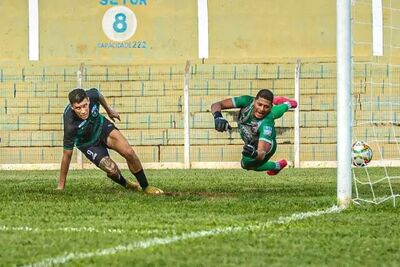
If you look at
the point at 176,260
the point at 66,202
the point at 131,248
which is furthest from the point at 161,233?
the point at 66,202

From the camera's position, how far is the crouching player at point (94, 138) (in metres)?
14.1


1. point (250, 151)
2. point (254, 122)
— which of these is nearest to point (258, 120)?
point (254, 122)

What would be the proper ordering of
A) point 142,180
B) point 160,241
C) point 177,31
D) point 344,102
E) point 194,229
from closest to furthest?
point 160,241
point 194,229
point 344,102
point 142,180
point 177,31

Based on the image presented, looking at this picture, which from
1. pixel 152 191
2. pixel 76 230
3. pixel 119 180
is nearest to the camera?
pixel 76 230

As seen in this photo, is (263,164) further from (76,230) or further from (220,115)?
(76,230)

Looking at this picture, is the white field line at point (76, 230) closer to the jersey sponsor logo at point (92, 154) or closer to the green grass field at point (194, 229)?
the green grass field at point (194, 229)

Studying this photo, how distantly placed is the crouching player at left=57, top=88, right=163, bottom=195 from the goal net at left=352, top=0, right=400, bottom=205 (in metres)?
5.74

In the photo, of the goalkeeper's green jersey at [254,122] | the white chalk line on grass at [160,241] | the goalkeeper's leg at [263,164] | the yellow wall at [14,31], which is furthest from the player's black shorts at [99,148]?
the yellow wall at [14,31]

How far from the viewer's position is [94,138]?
47.4 feet

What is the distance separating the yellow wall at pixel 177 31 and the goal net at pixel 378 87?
44 cm

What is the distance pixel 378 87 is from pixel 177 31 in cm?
619

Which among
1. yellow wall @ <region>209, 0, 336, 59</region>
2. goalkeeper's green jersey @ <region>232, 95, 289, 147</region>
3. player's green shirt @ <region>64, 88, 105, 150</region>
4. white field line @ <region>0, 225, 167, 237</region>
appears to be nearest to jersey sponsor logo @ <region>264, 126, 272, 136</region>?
goalkeeper's green jersey @ <region>232, 95, 289, 147</region>

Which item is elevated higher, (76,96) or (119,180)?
(76,96)

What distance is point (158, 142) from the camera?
2578cm
